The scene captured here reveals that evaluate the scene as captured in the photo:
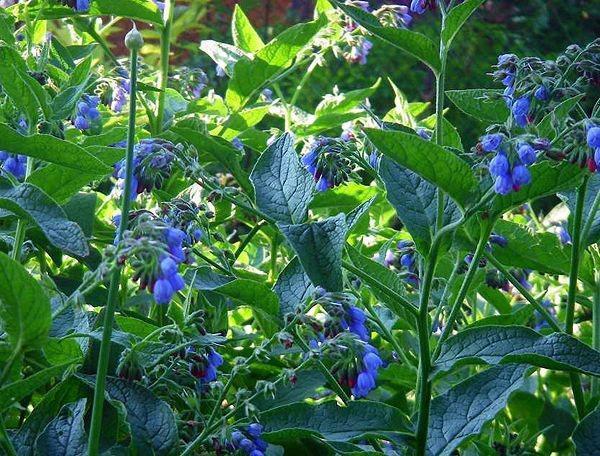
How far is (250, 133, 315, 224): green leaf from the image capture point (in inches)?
A: 66.6

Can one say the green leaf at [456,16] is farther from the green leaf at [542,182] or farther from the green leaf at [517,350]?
the green leaf at [517,350]

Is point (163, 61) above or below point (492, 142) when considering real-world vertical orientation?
below

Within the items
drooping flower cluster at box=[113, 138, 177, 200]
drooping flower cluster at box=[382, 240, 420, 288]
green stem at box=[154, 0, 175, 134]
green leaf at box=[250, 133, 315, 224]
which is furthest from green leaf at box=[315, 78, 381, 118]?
drooping flower cluster at box=[113, 138, 177, 200]

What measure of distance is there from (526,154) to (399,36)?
0.93 ft

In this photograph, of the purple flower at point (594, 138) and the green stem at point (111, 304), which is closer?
the green stem at point (111, 304)

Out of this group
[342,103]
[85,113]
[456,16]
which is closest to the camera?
[456,16]

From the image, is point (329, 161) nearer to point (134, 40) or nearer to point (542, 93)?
point (542, 93)

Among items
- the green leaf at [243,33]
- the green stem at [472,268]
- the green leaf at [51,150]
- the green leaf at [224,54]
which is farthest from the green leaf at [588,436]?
the green leaf at [243,33]

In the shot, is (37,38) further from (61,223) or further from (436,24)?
(436,24)

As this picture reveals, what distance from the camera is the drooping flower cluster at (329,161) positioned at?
1.83 m

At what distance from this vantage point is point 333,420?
1581mm

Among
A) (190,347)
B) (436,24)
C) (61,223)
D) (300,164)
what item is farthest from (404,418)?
(436,24)

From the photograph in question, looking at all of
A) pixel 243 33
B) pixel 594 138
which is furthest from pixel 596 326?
pixel 243 33

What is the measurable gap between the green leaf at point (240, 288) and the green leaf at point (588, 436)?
486 millimetres
